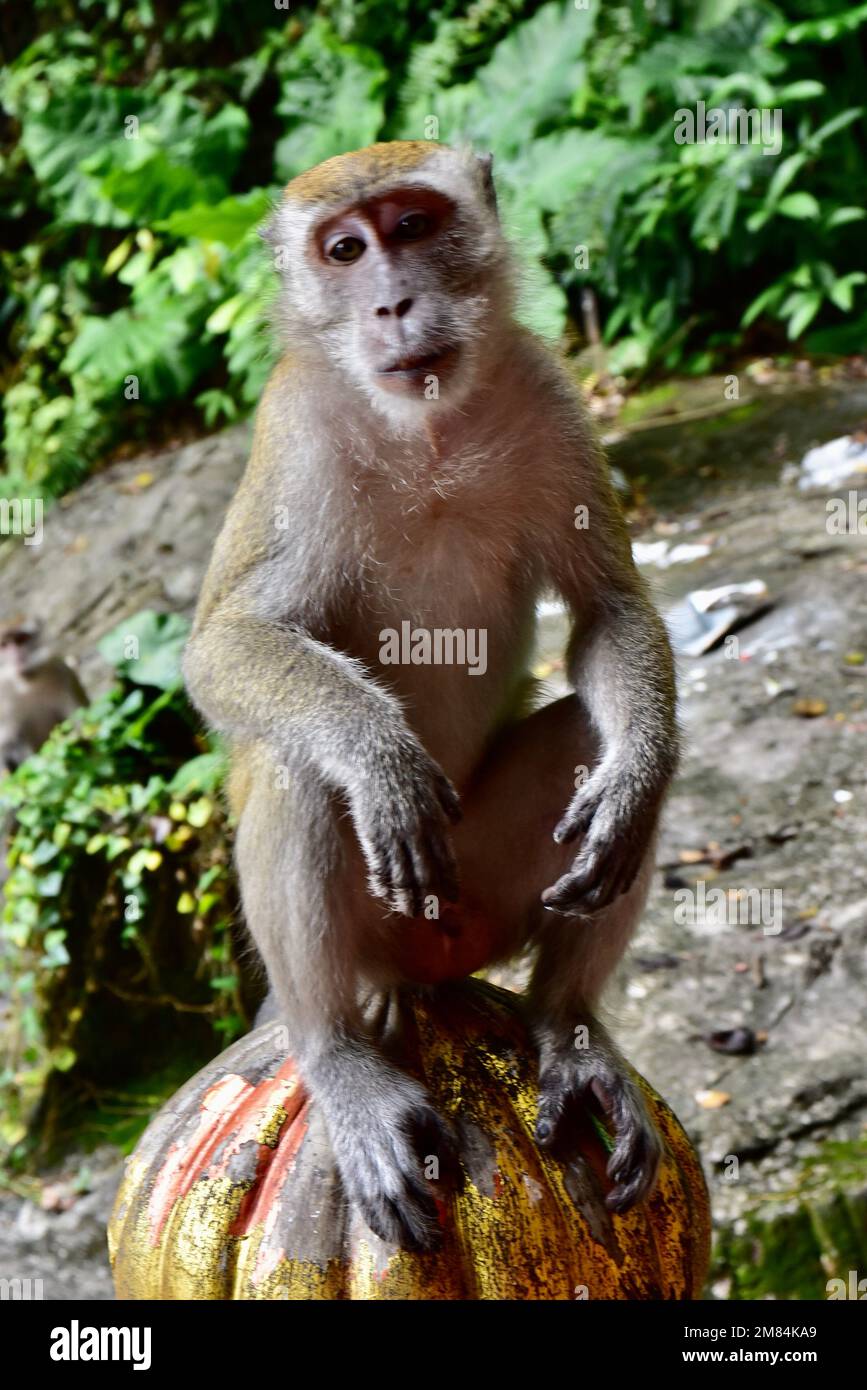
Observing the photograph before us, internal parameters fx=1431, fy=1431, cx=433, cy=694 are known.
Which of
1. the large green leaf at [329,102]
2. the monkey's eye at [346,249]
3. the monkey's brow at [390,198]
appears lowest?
the monkey's eye at [346,249]

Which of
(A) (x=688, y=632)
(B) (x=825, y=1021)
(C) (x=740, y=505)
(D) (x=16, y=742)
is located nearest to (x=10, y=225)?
(D) (x=16, y=742)

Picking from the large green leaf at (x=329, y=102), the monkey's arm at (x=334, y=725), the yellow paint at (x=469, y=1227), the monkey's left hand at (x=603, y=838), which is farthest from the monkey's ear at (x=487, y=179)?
the large green leaf at (x=329, y=102)

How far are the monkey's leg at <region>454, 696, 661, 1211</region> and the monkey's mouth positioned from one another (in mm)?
852

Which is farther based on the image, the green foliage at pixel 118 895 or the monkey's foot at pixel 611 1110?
the green foliage at pixel 118 895

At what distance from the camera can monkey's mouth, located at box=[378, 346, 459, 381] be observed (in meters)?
3.14

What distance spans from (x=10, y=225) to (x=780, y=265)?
7880 millimetres

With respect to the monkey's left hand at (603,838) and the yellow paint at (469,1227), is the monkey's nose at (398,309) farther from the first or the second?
the yellow paint at (469,1227)

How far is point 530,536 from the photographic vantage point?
135 inches

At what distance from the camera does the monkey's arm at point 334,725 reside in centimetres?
294

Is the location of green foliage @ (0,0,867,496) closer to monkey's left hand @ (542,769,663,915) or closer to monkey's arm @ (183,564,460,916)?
monkey's arm @ (183,564,460,916)

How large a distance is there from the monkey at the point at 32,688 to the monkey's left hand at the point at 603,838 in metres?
6.01

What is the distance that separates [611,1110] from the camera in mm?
3199

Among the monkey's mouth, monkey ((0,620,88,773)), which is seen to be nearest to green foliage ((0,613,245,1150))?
monkey ((0,620,88,773))

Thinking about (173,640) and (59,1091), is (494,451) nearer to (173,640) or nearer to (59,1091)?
(173,640)
